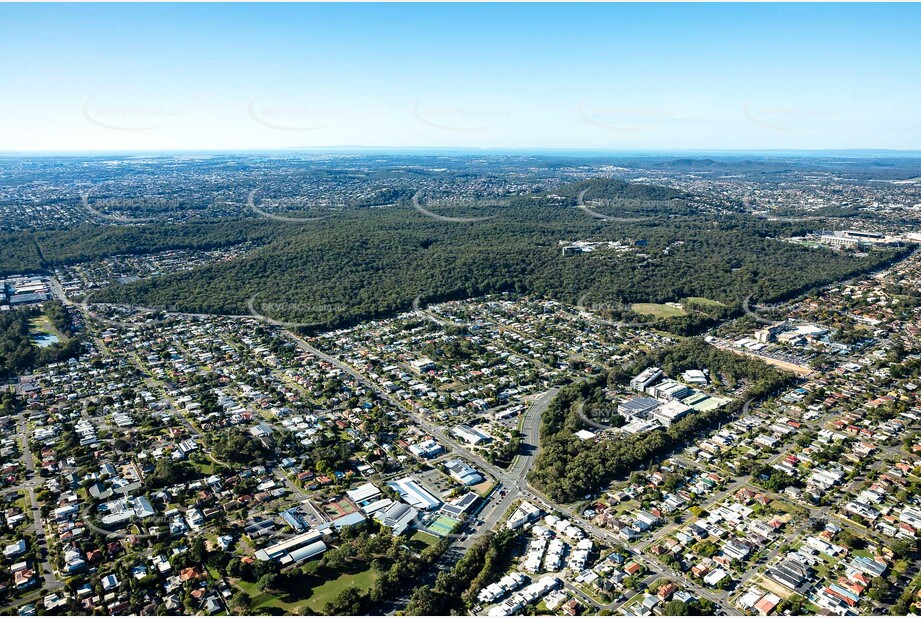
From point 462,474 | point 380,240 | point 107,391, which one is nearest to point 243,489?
point 462,474

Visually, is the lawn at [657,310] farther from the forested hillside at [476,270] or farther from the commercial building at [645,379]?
the commercial building at [645,379]

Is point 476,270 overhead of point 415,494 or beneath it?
overhead

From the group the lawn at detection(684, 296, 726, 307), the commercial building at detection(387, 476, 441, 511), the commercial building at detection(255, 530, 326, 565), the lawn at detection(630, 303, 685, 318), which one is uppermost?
the lawn at detection(684, 296, 726, 307)

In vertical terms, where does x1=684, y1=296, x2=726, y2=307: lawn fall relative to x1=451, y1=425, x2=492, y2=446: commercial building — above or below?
above

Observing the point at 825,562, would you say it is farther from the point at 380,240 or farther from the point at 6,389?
the point at 380,240

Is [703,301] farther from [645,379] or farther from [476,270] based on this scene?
[476,270]

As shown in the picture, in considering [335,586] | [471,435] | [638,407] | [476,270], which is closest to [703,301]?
[476,270]

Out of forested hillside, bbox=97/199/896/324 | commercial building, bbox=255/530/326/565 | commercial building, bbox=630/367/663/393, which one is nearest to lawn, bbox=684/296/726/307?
forested hillside, bbox=97/199/896/324

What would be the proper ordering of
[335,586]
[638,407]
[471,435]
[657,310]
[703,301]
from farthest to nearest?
[703,301] < [657,310] < [638,407] < [471,435] < [335,586]

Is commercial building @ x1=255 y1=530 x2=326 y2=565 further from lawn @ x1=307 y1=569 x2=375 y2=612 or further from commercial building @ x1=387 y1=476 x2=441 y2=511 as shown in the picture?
commercial building @ x1=387 y1=476 x2=441 y2=511
